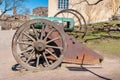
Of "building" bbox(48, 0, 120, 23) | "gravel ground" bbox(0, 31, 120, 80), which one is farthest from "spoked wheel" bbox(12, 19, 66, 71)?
"building" bbox(48, 0, 120, 23)

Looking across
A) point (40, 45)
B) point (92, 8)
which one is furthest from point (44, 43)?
point (92, 8)

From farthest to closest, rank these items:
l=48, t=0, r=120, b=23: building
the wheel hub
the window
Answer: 1. the window
2. l=48, t=0, r=120, b=23: building
3. the wheel hub

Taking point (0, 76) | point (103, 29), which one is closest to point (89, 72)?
point (0, 76)

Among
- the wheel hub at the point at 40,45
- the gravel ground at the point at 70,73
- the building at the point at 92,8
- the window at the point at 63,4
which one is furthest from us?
the window at the point at 63,4

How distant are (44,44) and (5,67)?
1.72 meters

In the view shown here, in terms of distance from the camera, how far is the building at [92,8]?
3322 centimetres

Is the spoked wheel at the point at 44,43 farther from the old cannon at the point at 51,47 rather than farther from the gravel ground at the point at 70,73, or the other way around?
the gravel ground at the point at 70,73

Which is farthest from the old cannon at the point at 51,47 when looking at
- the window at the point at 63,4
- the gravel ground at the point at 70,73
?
the window at the point at 63,4

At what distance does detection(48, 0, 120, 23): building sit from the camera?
33.2 meters

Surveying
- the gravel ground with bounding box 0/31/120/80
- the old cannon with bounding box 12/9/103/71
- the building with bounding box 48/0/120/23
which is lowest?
the gravel ground with bounding box 0/31/120/80

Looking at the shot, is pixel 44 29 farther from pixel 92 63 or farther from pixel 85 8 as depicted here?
pixel 85 8

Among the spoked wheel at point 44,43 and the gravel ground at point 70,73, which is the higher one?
the spoked wheel at point 44,43

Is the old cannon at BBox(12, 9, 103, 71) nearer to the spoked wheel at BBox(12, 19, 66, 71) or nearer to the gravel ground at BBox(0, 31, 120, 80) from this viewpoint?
the spoked wheel at BBox(12, 19, 66, 71)

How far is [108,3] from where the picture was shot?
109ft
